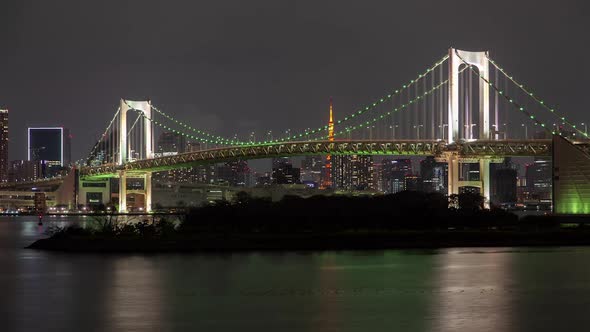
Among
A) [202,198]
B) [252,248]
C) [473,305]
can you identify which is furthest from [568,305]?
[202,198]

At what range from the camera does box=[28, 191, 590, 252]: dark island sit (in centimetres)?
3497

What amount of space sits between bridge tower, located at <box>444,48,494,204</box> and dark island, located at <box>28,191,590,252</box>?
8.96 metres

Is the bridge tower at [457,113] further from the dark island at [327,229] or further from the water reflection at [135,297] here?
the water reflection at [135,297]

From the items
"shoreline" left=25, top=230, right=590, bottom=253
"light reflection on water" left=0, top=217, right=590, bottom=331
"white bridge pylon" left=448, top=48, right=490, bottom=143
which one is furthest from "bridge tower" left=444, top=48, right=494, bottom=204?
"light reflection on water" left=0, top=217, right=590, bottom=331

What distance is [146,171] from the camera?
79562 millimetres

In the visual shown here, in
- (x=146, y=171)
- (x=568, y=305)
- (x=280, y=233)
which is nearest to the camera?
(x=568, y=305)

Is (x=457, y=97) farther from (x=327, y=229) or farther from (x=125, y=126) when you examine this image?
(x=125, y=126)

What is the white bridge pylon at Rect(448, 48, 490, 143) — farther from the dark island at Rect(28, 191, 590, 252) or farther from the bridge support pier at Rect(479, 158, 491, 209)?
the dark island at Rect(28, 191, 590, 252)

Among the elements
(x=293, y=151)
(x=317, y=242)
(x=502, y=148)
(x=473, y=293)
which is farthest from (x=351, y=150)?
(x=473, y=293)

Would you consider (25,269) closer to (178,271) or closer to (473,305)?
(178,271)

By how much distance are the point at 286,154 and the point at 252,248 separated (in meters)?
31.4

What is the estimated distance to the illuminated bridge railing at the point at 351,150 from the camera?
5522cm

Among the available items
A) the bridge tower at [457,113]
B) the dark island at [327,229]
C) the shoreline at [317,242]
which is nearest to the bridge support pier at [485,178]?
the bridge tower at [457,113]

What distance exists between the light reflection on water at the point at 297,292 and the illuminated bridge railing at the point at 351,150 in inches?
936
